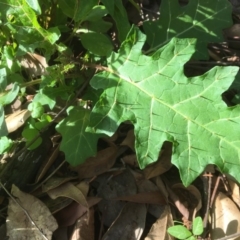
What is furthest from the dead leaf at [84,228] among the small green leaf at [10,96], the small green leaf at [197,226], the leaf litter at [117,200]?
the small green leaf at [10,96]

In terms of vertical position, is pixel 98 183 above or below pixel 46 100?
below

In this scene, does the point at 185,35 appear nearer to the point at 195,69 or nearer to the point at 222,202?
the point at 195,69

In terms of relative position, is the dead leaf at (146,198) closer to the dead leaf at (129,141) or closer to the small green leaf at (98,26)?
the dead leaf at (129,141)

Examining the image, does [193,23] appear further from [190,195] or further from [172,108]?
[190,195]

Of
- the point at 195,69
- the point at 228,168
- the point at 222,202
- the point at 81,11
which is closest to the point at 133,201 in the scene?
the point at 222,202

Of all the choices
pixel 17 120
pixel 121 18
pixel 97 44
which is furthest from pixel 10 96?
pixel 121 18
